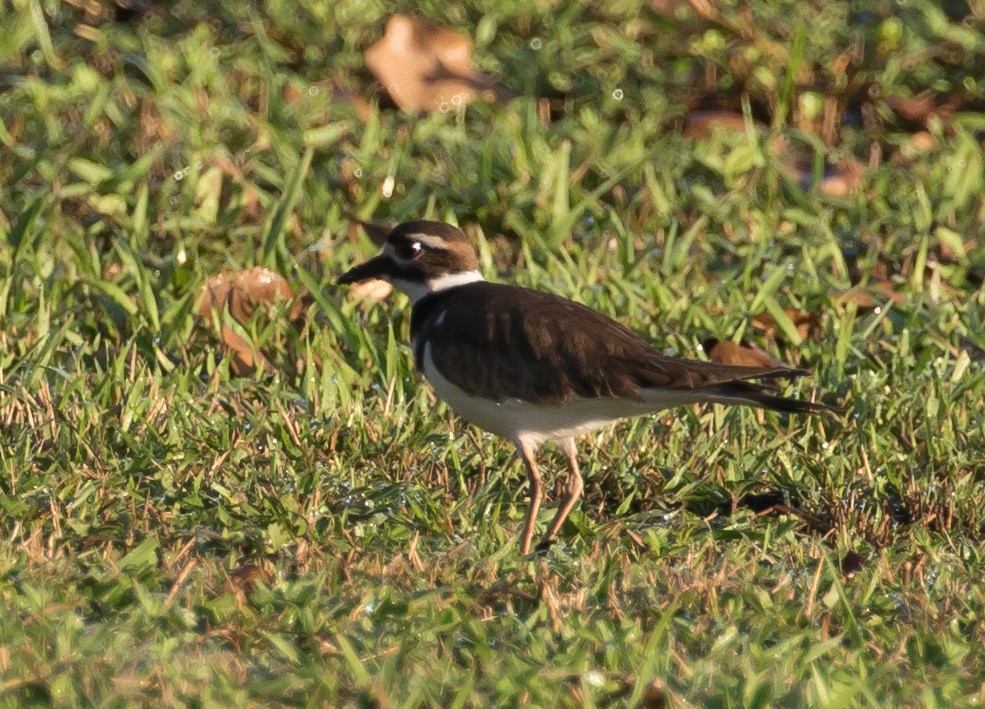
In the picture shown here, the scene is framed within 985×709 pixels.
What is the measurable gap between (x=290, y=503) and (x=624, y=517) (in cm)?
108

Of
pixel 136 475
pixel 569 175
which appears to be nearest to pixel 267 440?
pixel 136 475

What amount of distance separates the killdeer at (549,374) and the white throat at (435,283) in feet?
0.79

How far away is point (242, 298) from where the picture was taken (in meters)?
6.90

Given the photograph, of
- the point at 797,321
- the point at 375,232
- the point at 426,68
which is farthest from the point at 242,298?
the point at 426,68

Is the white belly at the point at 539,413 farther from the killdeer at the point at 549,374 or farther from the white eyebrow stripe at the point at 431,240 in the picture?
the white eyebrow stripe at the point at 431,240

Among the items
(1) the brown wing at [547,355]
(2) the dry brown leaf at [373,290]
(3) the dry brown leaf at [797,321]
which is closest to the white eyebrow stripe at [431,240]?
(1) the brown wing at [547,355]

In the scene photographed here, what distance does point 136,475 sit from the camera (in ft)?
17.9

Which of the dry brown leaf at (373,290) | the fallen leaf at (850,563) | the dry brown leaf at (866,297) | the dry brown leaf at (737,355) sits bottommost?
the dry brown leaf at (373,290)

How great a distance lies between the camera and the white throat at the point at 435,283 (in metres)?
6.09

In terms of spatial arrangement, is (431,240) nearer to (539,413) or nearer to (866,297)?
(539,413)

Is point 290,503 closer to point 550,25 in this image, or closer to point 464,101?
point 464,101

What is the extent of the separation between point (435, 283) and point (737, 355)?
1255 mm

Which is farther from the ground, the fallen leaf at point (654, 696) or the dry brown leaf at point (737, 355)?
the fallen leaf at point (654, 696)

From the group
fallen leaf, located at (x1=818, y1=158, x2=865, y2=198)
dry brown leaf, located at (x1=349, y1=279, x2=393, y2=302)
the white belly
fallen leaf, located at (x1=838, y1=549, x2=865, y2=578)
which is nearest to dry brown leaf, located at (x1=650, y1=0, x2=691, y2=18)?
fallen leaf, located at (x1=818, y1=158, x2=865, y2=198)
